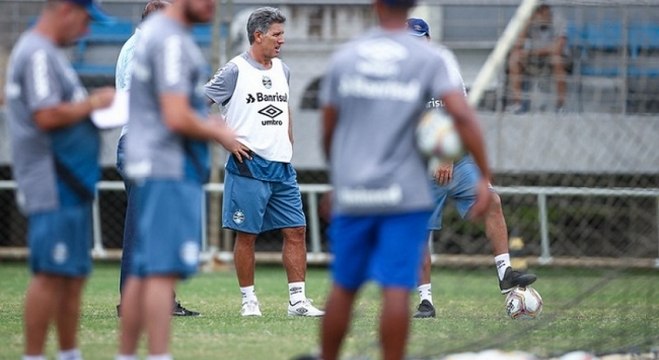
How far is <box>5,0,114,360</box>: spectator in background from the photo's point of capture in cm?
616

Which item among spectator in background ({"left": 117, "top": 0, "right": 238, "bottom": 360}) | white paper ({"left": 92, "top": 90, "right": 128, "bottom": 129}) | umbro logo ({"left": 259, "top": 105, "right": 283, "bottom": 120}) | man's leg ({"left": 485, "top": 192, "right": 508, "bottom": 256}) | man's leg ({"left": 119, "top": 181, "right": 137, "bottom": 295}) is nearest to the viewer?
spectator in background ({"left": 117, "top": 0, "right": 238, "bottom": 360})

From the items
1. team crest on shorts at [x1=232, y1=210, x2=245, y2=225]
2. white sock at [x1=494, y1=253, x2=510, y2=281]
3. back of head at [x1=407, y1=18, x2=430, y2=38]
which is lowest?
white sock at [x1=494, y1=253, x2=510, y2=281]

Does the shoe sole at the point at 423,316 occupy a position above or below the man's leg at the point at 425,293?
below

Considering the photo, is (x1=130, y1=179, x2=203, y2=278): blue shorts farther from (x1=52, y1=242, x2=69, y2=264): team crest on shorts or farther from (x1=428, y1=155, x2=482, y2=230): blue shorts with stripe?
(x1=428, y1=155, x2=482, y2=230): blue shorts with stripe

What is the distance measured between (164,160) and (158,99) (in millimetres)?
273

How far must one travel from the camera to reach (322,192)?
1472 centimetres

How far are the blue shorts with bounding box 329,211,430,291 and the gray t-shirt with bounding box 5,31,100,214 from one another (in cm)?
116

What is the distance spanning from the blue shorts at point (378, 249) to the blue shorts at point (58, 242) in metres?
1.13

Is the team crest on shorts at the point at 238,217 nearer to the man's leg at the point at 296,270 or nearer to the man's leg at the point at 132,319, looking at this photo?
the man's leg at the point at 296,270

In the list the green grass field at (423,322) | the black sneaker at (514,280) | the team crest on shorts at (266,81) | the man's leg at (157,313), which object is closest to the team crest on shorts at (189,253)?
the man's leg at (157,313)

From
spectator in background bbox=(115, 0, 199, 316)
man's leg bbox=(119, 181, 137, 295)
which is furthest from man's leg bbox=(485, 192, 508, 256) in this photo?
man's leg bbox=(119, 181, 137, 295)

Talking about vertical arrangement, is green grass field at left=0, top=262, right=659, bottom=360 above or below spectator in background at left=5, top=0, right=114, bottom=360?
below

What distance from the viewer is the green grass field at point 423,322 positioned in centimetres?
770

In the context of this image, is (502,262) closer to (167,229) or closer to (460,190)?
(460,190)
